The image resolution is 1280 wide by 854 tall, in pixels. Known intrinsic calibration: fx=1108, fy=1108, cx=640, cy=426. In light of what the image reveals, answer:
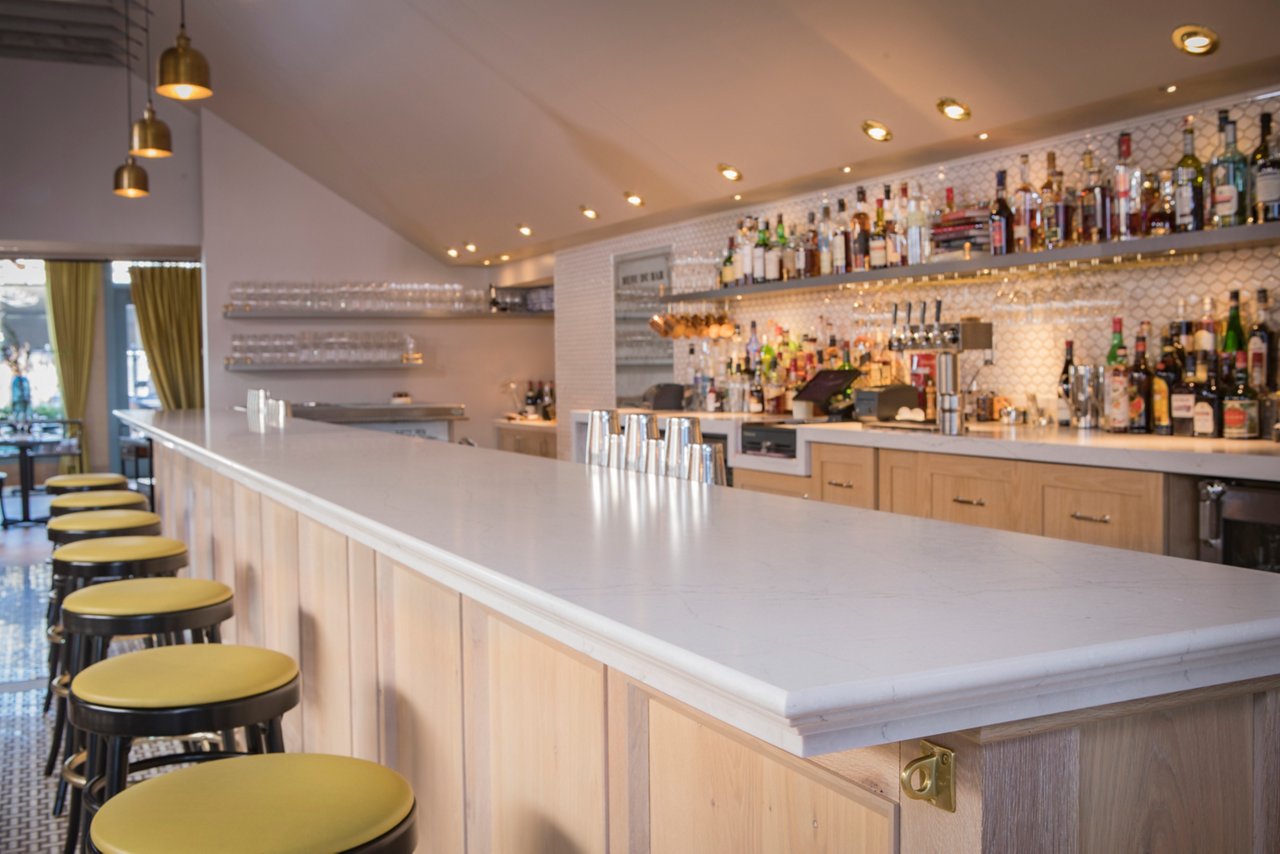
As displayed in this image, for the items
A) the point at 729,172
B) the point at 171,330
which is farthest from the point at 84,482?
the point at 171,330

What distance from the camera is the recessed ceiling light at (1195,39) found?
3105 millimetres

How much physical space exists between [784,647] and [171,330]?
12376mm

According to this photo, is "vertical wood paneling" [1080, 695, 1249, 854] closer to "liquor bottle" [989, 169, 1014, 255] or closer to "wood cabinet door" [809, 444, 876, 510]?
"wood cabinet door" [809, 444, 876, 510]

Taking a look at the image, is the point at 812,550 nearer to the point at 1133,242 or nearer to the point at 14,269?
the point at 1133,242

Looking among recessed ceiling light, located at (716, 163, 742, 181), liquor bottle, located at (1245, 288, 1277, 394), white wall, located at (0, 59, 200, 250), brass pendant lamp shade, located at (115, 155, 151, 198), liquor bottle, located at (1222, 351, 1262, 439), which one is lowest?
liquor bottle, located at (1222, 351, 1262, 439)

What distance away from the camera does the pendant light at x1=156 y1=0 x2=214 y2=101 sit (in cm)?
388

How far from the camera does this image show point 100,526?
3.71 metres

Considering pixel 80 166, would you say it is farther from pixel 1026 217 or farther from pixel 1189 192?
pixel 1189 192

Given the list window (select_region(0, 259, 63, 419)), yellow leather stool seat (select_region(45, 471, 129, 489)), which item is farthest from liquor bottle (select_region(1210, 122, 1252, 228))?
window (select_region(0, 259, 63, 419))

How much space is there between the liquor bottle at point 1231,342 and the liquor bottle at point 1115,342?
38cm

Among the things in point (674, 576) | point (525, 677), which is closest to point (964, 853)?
point (674, 576)

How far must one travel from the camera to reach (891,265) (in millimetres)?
4648

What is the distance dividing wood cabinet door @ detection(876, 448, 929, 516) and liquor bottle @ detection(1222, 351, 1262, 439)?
1.02 metres

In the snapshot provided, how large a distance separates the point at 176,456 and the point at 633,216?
273 cm
